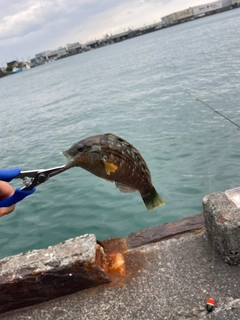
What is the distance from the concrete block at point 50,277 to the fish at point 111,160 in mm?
1226

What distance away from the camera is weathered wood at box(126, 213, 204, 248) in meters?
4.12

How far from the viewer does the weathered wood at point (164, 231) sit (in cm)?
412

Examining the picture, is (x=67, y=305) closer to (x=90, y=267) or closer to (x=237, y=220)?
(x=90, y=267)

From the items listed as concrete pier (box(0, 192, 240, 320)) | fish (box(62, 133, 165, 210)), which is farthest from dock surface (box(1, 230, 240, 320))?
fish (box(62, 133, 165, 210))

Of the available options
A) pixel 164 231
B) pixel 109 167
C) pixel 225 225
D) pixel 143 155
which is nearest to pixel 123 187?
pixel 109 167

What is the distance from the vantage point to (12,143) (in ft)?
57.6

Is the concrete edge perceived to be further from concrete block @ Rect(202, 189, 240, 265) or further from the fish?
the fish

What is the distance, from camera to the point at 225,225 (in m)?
3.32

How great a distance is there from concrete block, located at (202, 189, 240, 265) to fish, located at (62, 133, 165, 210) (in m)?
1.07

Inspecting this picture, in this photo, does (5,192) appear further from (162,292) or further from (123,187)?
(162,292)

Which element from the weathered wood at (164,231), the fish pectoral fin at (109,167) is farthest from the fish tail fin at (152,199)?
the weathered wood at (164,231)

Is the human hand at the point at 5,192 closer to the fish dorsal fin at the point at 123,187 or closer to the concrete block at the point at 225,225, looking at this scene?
the fish dorsal fin at the point at 123,187

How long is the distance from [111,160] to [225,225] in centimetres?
155

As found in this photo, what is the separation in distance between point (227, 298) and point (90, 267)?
4.20ft
